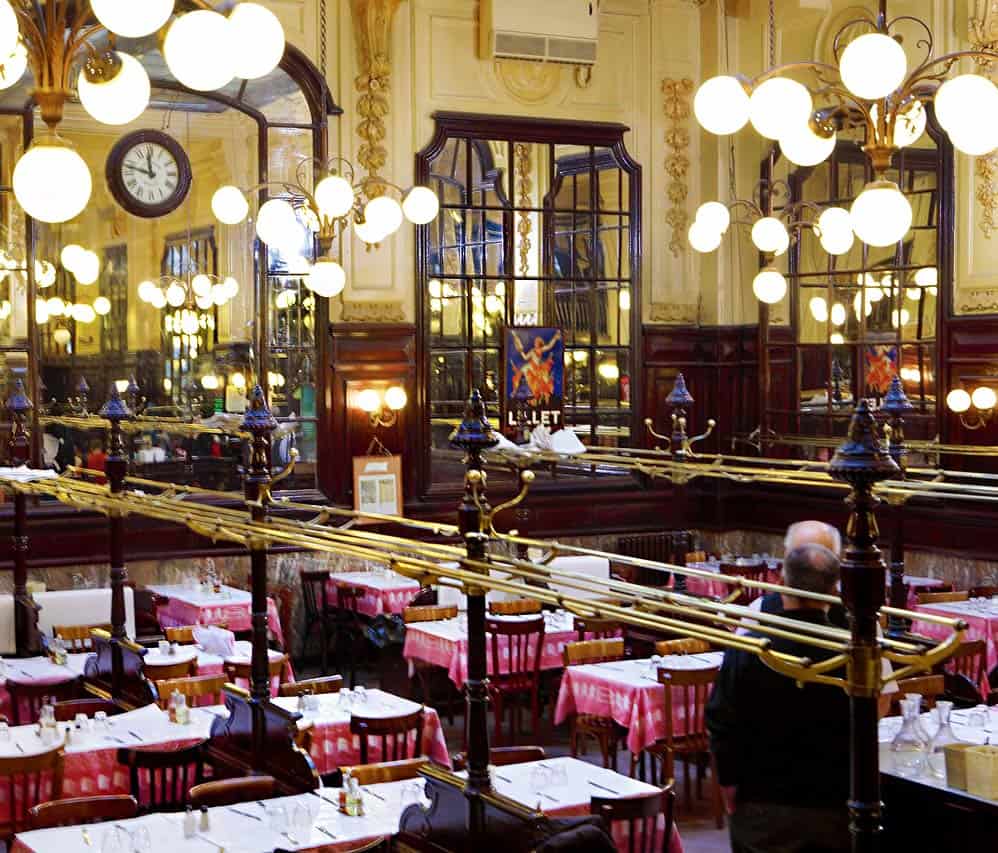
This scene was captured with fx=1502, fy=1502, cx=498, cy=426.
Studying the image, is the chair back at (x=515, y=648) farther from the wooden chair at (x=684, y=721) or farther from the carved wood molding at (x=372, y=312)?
the carved wood molding at (x=372, y=312)

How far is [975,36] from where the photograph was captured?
11.6 metres

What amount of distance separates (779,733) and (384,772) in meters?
2.57

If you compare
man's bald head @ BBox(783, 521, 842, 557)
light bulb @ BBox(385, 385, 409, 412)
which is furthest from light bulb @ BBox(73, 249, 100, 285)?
man's bald head @ BBox(783, 521, 842, 557)

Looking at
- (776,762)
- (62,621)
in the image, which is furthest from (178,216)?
(776,762)

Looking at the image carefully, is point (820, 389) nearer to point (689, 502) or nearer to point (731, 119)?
point (689, 502)

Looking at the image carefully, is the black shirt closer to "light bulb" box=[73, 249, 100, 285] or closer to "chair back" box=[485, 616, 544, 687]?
"chair back" box=[485, 616, 544, 687]

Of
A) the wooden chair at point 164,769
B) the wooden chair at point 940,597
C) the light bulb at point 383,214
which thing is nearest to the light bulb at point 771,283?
the wooden chair at point 940,597

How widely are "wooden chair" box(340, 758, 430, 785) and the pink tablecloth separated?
2.12m

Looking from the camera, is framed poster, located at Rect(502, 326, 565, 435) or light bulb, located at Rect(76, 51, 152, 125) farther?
framed poster, located at Rect(502, 326, 565, 435)

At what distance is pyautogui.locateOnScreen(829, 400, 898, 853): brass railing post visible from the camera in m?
3.34

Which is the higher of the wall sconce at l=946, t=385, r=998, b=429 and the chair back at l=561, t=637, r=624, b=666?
the wall sconce at l=946, t=385, r=998, b=429

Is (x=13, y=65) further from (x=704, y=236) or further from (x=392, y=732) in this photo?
(x=704, y=236)

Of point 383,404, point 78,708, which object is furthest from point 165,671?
point 383,404

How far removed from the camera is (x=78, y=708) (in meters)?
7.52
